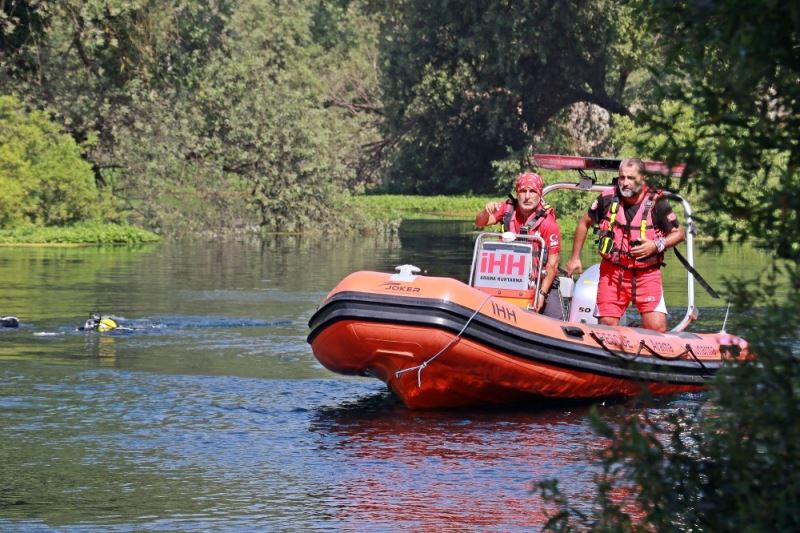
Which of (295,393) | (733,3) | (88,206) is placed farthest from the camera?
(88,206)

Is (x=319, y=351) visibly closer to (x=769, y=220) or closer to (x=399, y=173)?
(x=769, y=220)

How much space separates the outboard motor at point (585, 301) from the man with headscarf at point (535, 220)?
33cm

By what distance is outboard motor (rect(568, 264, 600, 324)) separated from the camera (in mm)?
11594

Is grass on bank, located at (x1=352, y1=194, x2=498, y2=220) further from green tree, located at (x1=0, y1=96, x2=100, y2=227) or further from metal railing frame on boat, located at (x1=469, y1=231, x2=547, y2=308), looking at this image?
metal railing frame on boat, located at (x1=469, y1=231, x2=547, y2=308)

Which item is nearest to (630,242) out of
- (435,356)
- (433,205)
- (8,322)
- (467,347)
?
(467,347)

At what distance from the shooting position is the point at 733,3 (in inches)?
167

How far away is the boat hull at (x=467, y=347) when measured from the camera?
1002cm

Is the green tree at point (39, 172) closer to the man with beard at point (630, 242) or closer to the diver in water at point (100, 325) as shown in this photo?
the diver in water at point (100, 325)

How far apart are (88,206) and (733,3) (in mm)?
23597

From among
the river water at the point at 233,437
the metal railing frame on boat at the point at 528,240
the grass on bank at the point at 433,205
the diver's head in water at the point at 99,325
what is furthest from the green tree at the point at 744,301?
the grass on bank at the point at 433,205

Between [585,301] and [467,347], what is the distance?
1774 millimetres

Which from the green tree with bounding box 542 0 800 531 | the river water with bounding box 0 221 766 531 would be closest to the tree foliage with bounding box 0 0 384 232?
the river water with bounding box 0 221 766 531

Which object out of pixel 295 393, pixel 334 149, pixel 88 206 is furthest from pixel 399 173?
pixel 295 393

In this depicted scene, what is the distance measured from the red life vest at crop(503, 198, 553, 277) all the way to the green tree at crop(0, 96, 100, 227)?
15733 millimetres
